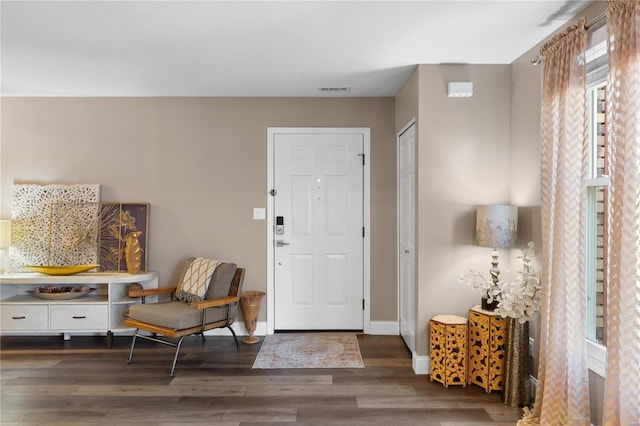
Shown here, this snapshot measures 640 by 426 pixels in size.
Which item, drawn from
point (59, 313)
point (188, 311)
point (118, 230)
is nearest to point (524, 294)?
point (188, 311)

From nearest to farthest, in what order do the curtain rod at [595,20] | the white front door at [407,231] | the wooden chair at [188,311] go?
the curtain rod at [595,20], the wooden chair at [188,311], the white front door at [407,231]

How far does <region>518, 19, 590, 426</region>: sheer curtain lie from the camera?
220 cm

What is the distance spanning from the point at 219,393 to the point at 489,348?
1.91m

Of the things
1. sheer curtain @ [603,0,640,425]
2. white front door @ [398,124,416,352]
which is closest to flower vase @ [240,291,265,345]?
white front door @ [398,124,416,352]

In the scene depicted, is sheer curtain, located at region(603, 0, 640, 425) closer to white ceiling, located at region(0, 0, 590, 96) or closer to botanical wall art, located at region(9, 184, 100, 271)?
white ceiling, located at region(0, 0, 590, 96)

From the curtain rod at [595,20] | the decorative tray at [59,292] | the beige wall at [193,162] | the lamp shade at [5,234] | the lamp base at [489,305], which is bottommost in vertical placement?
the decorative tray at [59,292]

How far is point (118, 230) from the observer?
4137 mm

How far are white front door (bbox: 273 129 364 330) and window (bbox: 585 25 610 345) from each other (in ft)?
7.07

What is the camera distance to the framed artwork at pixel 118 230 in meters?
4.11

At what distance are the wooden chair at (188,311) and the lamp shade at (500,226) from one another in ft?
7.01

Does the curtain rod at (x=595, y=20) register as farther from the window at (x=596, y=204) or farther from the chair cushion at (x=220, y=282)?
the chair cushion at (x=220, y=282)

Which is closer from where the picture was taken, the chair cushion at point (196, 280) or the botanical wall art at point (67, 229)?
the chair cushion at point (196, 280)

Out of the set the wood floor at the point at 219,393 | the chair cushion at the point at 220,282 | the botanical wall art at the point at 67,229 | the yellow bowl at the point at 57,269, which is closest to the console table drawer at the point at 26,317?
the wood floor at the point at 219,393

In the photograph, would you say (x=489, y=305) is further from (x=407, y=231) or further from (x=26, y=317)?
(x=26, y=317)
